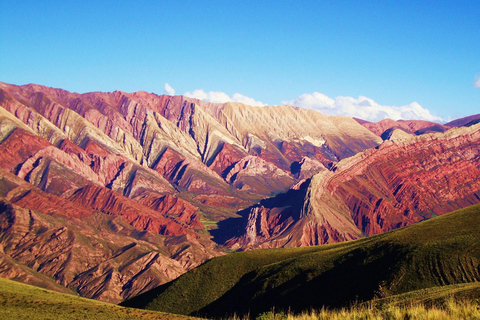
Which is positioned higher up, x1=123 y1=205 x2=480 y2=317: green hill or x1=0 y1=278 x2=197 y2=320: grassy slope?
x1=0 y1=278 x2=197 y2=320: grassy slope

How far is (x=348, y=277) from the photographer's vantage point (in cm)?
6562

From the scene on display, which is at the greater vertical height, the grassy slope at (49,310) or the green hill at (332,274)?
the grassy slope at (49,310)

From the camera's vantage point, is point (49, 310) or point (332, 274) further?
point (332, 274)

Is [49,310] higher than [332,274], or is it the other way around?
[49,310]

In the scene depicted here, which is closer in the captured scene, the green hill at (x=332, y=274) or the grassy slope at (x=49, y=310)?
the grassy slope at (x=49, y=310)

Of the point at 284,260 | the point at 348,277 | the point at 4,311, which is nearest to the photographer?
the point at 4,311

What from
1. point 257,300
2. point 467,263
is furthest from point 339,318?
point 257,300

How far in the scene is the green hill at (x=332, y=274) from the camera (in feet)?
189

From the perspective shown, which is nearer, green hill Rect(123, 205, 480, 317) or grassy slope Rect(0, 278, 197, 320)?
grassy slope Rect(0, 278, 197, 320)

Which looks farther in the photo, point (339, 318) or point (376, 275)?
point (376, 275)

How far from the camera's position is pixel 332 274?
68750 mm

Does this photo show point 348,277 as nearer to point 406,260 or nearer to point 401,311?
point 406,260

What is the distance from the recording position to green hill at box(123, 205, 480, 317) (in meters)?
57.5

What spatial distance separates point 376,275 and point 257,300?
61.0ft
